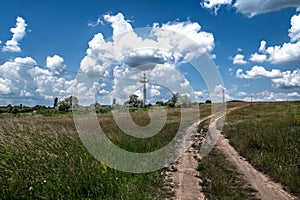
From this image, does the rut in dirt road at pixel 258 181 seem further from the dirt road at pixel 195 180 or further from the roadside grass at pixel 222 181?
the roadside grass at pixel 222 181

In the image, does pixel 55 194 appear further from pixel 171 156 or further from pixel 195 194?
pixel 171 156

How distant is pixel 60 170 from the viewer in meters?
6.02

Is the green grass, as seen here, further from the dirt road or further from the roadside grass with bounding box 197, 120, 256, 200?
the dirt road

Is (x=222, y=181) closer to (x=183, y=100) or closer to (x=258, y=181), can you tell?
(x=258, y=181)

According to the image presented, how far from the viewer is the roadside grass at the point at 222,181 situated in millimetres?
6430

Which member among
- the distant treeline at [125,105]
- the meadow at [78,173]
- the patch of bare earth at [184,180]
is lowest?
the patch of bare earth at [184,180]

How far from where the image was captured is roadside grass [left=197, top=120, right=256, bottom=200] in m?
6.43

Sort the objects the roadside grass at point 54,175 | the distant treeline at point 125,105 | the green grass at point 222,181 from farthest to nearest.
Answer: the distant treeline at point 125,105, the green grass at point 222,181, the roadside grass at point 54,175

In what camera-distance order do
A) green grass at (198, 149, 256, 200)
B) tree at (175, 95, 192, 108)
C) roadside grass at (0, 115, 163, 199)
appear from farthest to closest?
1. tree at (175, 95, 192, 108)
2. green grass at (198, 149, 256, 200)
3. roadside grass at (0, 115, 163, 199)

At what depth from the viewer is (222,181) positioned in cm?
723

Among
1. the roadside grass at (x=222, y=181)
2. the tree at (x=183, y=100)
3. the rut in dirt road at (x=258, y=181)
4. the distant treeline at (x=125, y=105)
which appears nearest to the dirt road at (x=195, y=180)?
the rut in dirt road at (x=258, y=181)

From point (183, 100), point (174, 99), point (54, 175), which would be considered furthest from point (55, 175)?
point (174, 99)

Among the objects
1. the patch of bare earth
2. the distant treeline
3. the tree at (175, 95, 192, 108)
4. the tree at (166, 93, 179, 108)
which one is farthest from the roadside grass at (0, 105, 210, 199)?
the tree at (175, 95, 192, 108)

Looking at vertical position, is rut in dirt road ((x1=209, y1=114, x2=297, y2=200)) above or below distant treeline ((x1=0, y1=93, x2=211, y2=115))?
below
